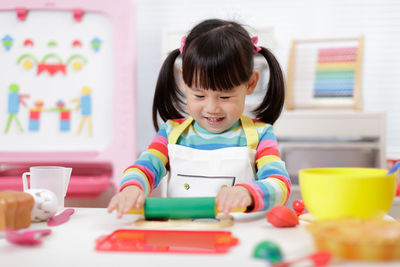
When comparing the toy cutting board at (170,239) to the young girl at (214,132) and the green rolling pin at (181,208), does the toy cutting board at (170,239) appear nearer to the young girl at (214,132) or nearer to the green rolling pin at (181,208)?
the green rolling pin at (181,208)

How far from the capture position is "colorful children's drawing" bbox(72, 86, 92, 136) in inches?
76.5

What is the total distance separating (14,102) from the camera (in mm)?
1939

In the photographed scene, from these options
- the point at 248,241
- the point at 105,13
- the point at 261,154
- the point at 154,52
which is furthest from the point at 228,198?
the point at 154,52

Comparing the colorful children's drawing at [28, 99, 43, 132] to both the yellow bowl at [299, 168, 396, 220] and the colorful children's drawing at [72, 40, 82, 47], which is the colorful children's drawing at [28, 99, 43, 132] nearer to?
the colorful children's drawing at [72, 40, 82, 47]

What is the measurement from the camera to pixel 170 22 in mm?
2492

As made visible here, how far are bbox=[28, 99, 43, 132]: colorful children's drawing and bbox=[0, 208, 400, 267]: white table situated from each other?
141 cm

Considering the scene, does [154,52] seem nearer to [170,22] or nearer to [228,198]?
[170,22]

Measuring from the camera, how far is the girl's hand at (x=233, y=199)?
2.09 ft

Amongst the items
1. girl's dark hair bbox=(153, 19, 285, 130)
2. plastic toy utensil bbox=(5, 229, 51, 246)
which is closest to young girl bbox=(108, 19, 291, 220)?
girl's dark hair bbox=(153, 19, 285, 130)

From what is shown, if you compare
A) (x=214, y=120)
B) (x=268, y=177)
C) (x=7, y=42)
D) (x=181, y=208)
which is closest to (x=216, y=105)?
(x=214, y=120)

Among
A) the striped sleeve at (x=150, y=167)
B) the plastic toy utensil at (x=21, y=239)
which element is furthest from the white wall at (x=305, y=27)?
the plastic toy utensil at (x=21, y=239)

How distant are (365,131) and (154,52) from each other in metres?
1.21

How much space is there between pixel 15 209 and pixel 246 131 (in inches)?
Result: 19.9

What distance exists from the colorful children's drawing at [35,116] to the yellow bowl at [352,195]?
5.30 ft
